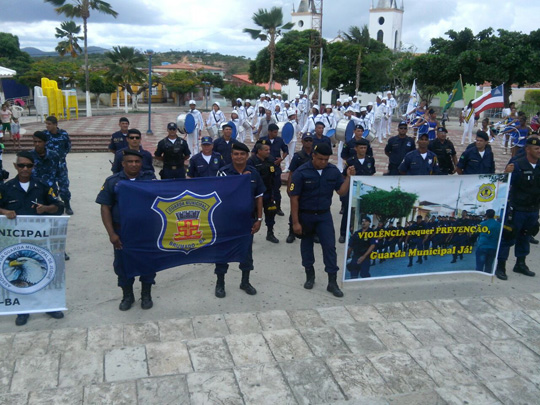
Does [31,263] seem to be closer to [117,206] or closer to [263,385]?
[117,206]

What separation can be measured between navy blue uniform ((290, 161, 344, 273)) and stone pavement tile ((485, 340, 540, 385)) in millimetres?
1876

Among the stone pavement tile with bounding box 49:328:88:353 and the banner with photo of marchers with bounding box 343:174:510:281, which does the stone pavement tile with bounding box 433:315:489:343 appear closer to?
the banner with photo of marchers with bounding box 343:174:510:281

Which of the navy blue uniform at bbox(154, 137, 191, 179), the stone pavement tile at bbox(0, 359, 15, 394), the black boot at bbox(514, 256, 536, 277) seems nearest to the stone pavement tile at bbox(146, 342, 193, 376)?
the stone pavement tile at bbox(0, 359, 15, 394)

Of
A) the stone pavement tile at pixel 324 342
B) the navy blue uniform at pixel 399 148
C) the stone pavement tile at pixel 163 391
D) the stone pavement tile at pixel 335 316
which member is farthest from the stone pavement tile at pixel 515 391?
the navy blue uniform at pixel 399 148

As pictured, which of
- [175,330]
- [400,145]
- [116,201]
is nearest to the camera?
[175,330]

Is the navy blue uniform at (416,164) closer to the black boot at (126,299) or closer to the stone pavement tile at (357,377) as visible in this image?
the stone pavement tile at (357,377)

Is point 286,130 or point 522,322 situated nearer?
point 522,322

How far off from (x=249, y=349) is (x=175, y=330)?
31.0 inches

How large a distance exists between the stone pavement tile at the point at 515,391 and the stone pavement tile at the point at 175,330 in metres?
2.64

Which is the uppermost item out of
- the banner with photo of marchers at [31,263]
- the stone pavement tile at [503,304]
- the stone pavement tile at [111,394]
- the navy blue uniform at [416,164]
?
the navy blue uniform at [416,164]

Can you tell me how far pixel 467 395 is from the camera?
3795 mm

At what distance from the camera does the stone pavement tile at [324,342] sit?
438cm

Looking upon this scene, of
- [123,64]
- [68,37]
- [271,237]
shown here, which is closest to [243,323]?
[271,237]

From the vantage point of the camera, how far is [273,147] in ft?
28.7
